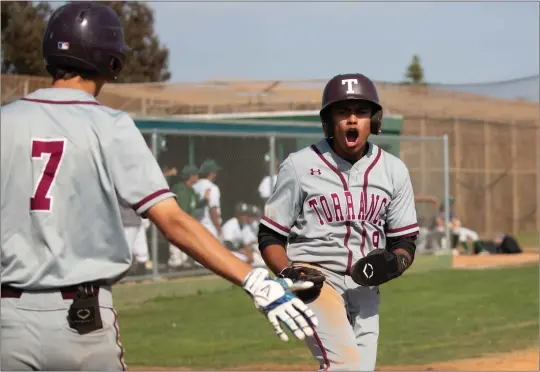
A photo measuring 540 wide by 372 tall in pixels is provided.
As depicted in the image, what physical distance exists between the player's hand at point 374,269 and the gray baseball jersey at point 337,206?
159 millimetres

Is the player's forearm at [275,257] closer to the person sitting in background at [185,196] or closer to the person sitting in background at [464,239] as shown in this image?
the person sitting in background at [185,196]

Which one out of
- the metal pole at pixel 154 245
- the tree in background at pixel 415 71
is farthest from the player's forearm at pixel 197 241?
the tree in background at pixel 415 71

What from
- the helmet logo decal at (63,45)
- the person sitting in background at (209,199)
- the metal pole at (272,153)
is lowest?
the person sitting in background at (209,199)

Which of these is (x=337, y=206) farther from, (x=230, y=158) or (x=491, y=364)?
(x=230, y=158)

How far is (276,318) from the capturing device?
3773mm

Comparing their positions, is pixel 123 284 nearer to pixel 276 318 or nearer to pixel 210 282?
pixel 210 282

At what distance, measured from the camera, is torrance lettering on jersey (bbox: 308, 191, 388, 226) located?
590 cm

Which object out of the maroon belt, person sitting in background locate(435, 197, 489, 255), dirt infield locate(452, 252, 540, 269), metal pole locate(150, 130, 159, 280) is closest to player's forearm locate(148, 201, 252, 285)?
the maroon belt

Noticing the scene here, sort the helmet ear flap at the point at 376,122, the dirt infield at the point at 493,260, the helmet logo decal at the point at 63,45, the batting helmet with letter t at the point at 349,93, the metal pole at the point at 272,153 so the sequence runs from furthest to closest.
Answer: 1. the dirt infield at the point at 493,260
2. the metal pole at the point at 272,153
3. the helmet ear flap at the point at 376,122
4. the batting helmet with letter t at the point at 349,93
5. the helmet logo decal at the point at 63,45

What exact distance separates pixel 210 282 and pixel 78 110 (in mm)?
12927

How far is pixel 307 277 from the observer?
5211 mm

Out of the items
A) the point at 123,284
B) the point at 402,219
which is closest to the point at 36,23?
the point at 123,284

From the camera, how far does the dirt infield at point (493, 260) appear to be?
22188mm

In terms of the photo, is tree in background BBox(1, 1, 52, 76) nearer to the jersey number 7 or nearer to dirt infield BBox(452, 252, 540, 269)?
dirt infield BBox(452, 252, 540, 269)
